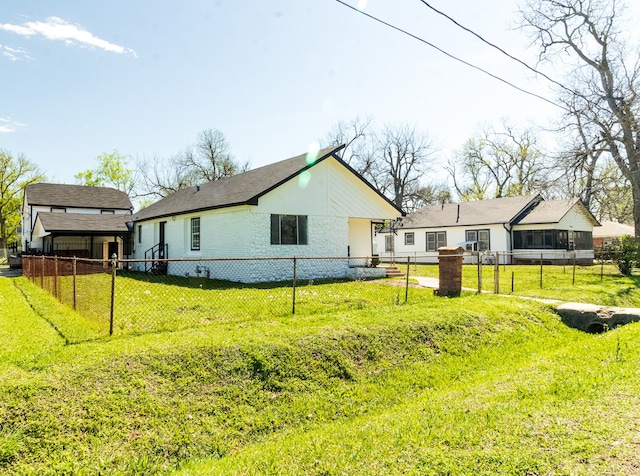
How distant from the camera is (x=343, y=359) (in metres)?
6.48

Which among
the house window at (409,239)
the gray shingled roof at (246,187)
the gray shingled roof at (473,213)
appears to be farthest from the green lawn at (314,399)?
the house window at (409,239)

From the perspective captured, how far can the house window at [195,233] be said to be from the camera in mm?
17969

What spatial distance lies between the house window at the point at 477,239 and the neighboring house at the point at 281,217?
1165cm

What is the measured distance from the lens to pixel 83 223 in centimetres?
2461

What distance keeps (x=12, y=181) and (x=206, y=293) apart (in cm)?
5099

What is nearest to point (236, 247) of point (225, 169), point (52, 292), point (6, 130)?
point (52, 292)

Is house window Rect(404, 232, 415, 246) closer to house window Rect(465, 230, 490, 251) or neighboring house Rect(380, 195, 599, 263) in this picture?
neighboring house Rect(380, 195, 599, 263)

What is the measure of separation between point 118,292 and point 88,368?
710cm

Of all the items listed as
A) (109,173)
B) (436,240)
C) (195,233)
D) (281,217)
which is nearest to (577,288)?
(281,217)

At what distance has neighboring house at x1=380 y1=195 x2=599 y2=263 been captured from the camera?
26109 mm

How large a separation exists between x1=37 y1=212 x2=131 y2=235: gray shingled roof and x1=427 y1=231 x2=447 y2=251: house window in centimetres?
2198

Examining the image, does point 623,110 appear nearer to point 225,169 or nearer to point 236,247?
point 236,247

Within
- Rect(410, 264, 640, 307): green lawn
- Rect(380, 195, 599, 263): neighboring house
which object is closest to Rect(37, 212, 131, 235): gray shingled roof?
Rect(380, 195, 599, 263): neighboring house

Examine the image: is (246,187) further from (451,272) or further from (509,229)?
(509,229)
